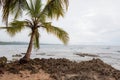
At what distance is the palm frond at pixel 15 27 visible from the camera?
13002mm

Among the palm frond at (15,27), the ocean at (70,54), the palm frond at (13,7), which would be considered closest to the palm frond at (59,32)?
the palm frond at (15,27)

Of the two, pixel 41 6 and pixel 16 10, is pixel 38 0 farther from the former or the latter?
pixel 16 10

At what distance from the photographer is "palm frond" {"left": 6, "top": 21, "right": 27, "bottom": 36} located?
512 inches

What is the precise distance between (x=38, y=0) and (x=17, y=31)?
2166 millimetres

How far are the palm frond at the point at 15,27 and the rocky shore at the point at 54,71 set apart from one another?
5.96ft

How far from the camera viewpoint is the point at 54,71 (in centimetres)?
1224

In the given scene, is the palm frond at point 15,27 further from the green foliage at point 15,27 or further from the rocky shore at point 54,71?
the rocky shore at point 54,71

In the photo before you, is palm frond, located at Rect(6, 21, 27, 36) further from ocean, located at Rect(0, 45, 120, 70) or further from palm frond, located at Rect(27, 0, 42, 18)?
ocean, located at Rect(0, 45, 120, 70)

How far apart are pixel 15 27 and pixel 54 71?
329cm

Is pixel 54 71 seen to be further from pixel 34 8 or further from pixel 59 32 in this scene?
pixel 34 8

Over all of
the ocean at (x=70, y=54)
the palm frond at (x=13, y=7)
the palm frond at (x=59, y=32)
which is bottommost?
the ocean at (x=70, y=54)

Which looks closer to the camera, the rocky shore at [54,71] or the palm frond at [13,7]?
the rocky shore at [54,71]

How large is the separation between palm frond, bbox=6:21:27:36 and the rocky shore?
5.96ft

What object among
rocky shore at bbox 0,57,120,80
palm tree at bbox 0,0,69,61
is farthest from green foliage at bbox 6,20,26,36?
rocky shore at bbox 0,57,120,80
